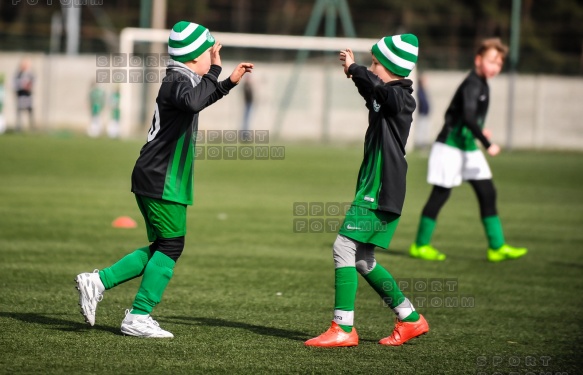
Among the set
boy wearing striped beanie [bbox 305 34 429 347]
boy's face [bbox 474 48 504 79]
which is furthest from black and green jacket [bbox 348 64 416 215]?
boy's face [bbox 474 48 504 79]

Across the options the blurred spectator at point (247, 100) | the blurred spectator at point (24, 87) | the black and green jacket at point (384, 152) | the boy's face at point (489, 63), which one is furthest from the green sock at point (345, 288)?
the blurred spectator at point (24, 87)

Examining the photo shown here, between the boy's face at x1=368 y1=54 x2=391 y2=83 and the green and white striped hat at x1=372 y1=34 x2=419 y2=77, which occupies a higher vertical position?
the green and white striped hat at x1=372 y1=34 x2=419 y2=77

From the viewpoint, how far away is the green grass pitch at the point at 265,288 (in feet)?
18.3

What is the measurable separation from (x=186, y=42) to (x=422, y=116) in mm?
22693

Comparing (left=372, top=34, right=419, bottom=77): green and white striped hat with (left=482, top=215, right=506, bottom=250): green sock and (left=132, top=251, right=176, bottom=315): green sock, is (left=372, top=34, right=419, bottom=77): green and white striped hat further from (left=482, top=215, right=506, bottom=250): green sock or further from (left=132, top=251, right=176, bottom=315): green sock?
(left=482, top=215, right=506, bottom=250): green sock

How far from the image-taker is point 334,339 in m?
5.91

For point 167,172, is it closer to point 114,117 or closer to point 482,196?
point 482,196

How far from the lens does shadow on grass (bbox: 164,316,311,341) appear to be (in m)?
6.23

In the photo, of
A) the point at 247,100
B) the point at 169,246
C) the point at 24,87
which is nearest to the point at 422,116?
the point at 247,100

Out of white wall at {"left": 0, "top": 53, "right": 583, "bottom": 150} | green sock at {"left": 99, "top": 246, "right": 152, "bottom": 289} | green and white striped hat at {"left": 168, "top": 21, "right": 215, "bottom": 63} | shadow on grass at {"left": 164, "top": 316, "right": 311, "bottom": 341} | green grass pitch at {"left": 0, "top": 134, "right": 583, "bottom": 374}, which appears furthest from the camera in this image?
white wall at {"left": 0, "top": 53, "right": 583, "bottom": 150}

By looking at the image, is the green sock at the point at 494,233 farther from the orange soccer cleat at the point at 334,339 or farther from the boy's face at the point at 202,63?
the boy's face at the point at 202,63

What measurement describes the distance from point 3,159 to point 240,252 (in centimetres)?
1161

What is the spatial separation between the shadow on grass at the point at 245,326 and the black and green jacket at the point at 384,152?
0.97m

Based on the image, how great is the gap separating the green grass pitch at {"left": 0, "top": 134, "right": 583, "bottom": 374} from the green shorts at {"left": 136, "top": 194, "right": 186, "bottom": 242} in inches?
25.9
